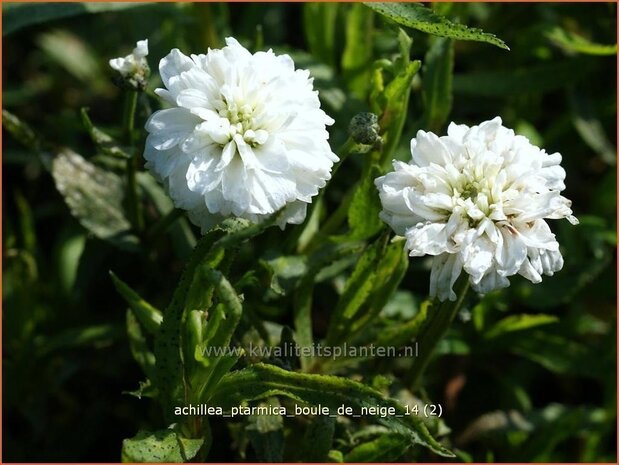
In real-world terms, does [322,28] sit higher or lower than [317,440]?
higher

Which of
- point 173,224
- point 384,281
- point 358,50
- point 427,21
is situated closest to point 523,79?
point 358,50

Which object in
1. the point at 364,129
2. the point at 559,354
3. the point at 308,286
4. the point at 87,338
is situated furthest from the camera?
the point at 559,354

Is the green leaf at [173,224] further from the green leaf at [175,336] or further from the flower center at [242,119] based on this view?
the flower center at [242,119]

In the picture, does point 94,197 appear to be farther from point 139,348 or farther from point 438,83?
point 438,83

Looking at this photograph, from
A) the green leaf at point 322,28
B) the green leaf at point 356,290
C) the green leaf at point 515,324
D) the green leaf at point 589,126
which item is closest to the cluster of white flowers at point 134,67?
the green leaf at point 356,290

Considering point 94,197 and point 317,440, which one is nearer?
point 317,440

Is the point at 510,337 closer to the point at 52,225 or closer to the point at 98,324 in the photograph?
the point at 98,324
